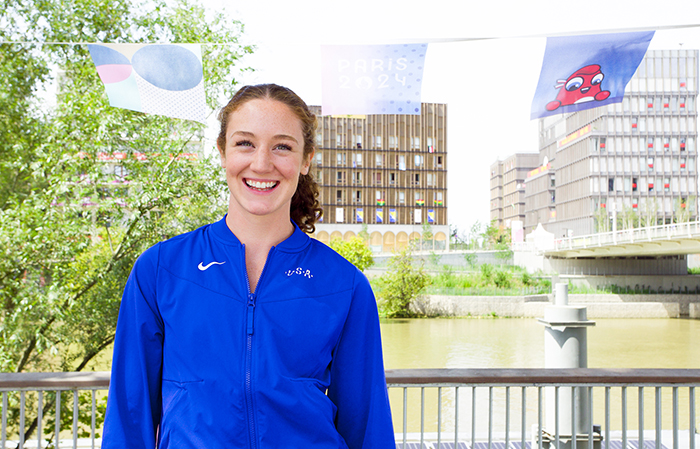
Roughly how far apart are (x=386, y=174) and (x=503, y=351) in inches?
1659

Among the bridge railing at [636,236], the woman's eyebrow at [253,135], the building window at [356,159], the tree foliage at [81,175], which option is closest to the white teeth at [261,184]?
the woman's eyebrow at [253,135]

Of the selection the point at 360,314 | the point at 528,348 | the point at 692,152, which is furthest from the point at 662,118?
the point at 360,314

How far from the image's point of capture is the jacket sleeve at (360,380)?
1249mm

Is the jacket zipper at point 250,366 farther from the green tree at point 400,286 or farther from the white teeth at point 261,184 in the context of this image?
the green tree at point 400,286

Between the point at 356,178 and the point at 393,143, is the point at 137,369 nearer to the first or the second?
the point at 356,178

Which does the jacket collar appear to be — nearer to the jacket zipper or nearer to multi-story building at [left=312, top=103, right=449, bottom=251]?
the jacket zipper

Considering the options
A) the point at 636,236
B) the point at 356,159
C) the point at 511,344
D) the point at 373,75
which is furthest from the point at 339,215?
the point at 373,75

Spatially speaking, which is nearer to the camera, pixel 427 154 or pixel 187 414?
pixel 187 414

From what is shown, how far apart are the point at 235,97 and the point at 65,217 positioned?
673cm

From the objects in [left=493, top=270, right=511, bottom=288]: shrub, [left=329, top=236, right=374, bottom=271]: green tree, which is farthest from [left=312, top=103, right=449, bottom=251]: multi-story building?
[left=329, top=236, right=374, bottom=271]: green tree

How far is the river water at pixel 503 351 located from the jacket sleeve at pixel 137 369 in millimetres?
10769

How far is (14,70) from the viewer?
24.8ft

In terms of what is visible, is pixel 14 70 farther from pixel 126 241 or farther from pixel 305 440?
pixel 305 440

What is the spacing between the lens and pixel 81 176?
7426 mm
